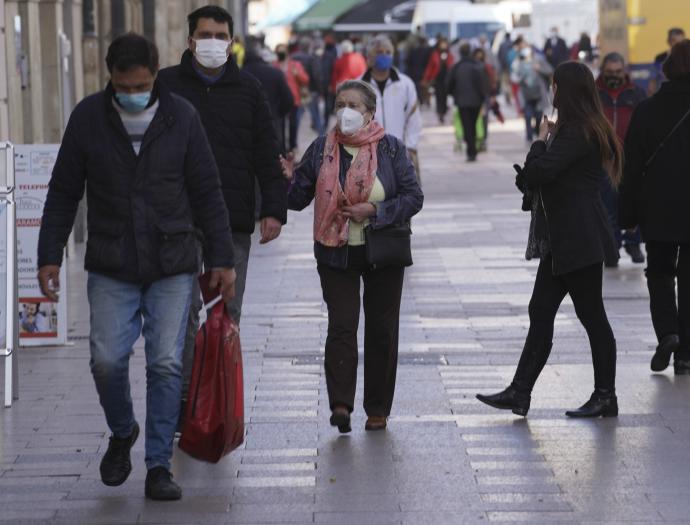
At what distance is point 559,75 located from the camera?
8320mm

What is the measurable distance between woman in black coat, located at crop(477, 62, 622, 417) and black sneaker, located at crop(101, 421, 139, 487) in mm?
2101

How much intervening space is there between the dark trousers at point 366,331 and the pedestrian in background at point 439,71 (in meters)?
32.4

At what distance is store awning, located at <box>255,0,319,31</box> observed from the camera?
63.8 meters

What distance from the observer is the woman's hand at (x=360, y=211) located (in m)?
7.94

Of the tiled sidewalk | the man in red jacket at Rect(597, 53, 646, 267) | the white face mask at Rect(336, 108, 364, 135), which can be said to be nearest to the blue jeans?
the tiled sidewalk

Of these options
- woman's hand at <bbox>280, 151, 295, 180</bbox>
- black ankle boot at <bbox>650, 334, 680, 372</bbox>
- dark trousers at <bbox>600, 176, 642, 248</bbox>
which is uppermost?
woman's hand at <bbox>280, 151, 295, 180</bbox>

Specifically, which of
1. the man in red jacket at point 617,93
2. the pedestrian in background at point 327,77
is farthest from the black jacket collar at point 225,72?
the pedestrian in background at point 327,77

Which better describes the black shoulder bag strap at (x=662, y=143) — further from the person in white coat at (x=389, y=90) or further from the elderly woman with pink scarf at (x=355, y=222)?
the person in white coat at (x=389, y=90)

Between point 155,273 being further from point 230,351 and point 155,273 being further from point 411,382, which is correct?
point 411,382

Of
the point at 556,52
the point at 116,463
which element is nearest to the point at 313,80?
the point at 556,52

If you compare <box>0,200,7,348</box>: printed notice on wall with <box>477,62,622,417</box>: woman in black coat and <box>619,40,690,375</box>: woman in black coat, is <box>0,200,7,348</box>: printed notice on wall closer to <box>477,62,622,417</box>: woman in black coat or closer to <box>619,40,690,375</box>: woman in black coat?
<box>477,62,622,417</box>: woman in black coat

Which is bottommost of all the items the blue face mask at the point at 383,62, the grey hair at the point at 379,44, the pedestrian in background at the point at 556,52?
the pedestrian in background at the point at 556,52

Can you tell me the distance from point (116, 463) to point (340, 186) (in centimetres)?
168

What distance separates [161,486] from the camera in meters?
6.82
